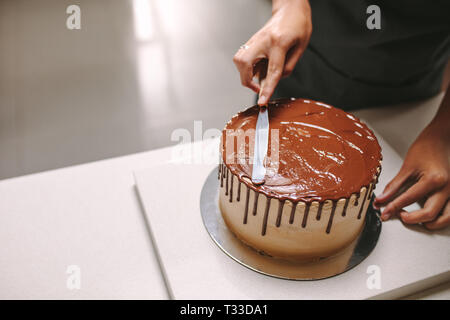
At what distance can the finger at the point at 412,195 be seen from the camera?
4.13ft

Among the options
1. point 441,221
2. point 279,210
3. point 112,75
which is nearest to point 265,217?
point 279,210

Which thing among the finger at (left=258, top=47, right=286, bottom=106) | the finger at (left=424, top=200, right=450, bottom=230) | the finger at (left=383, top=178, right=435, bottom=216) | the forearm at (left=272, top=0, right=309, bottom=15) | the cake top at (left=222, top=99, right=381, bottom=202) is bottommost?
the finger at (left=424, top=200, right=450, bottom=230)

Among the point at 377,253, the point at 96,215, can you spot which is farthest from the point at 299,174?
the point at 96,215

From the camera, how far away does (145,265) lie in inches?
47.9

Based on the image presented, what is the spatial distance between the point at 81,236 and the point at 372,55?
1.17 metres

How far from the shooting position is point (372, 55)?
1.55 metres

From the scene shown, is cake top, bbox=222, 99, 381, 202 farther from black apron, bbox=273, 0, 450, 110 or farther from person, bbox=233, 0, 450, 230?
black apron, bbox=273, 0, 450, 110

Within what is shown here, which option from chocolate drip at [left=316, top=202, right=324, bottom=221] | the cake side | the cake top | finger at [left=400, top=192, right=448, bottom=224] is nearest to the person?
finger at [left=400, top=192, right=448, bottom=224]

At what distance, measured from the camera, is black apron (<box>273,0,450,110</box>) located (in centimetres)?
142

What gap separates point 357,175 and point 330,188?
0.30 feet

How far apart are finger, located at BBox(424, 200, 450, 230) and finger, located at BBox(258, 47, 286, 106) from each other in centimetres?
61

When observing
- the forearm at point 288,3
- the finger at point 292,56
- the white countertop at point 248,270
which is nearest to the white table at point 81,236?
the white countertop at point 248,270

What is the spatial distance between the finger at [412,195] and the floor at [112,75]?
176cm

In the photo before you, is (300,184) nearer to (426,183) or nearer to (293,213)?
(293,213)
